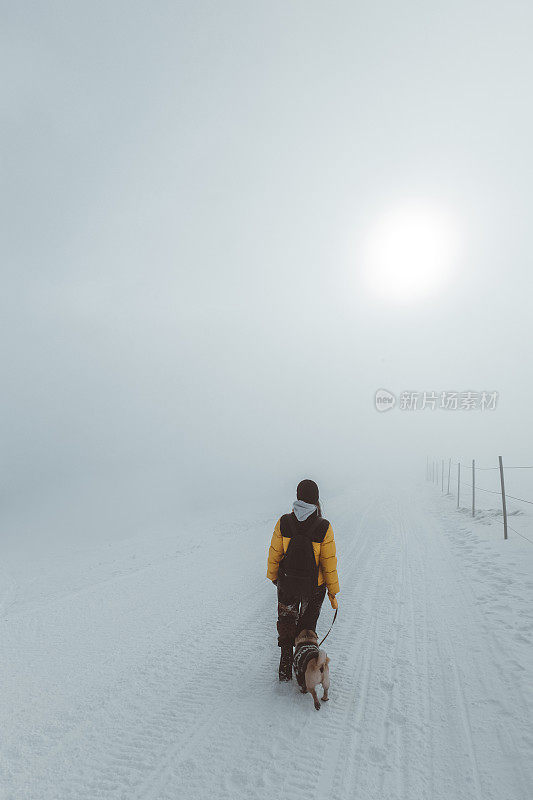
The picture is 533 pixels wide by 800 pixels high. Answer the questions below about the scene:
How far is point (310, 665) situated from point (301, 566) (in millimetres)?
930

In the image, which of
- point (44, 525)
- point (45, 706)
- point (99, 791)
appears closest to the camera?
point (99, 791)

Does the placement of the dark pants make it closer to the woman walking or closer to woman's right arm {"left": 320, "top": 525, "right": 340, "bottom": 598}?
the woman walking

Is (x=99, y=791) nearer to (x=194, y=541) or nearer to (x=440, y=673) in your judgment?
(x=440, y=673)

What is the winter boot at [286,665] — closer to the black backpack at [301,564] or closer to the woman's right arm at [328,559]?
the black backpack at [301,564]

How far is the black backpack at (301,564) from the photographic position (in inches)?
170

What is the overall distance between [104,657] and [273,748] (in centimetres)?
303

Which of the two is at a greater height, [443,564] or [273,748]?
[443,564]

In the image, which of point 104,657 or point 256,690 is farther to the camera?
point 104,657

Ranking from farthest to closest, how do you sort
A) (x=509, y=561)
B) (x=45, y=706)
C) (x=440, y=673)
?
(x=509, y=561), (x=440, y=673), (x=45, y=706)

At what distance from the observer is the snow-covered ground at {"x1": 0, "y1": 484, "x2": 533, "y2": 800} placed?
10.2 feet

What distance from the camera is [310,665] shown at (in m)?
4.04

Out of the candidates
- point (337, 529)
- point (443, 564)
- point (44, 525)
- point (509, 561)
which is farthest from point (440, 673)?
point (44, 525)

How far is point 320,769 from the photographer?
3174 mm

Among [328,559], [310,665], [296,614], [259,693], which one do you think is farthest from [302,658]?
[328,559]
